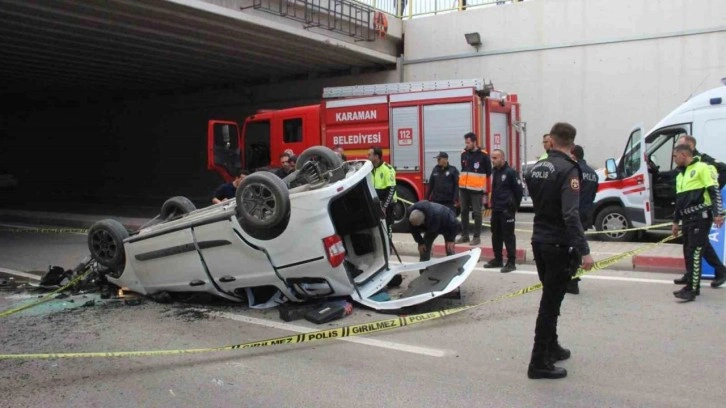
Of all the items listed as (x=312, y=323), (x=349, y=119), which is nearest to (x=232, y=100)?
(x=349, y=119)

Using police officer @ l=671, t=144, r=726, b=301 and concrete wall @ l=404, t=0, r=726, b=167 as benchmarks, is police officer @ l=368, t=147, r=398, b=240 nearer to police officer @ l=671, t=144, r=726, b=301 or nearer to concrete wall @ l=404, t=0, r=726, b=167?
police officer @ l=671, t=144, r=726, b=301

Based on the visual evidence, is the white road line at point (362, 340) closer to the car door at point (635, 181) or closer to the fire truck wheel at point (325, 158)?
the fire truck wheel at point (325, 158)

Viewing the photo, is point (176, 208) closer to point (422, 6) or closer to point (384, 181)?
point (384, 181)

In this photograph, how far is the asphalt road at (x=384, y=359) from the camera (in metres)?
3.90

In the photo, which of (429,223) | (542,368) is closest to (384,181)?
(429,223)

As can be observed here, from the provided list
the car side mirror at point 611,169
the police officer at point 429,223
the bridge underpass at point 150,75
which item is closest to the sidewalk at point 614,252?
the car side mirror at point 611,169

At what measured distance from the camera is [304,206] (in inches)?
204

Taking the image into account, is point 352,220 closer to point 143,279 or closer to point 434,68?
point 143,279

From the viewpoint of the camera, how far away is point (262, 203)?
529cm

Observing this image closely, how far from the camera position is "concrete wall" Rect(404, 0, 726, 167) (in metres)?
14.4

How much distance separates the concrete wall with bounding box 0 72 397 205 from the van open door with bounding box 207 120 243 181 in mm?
6528

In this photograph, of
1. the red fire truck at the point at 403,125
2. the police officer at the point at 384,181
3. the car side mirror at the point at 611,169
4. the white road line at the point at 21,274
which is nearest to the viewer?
the white road line at the point at 21,274

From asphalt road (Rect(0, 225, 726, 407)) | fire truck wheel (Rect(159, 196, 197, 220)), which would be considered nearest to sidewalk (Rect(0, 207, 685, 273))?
asphalt road (Rect(0, 225, 726, 407))

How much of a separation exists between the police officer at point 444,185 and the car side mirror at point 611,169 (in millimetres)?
2678
